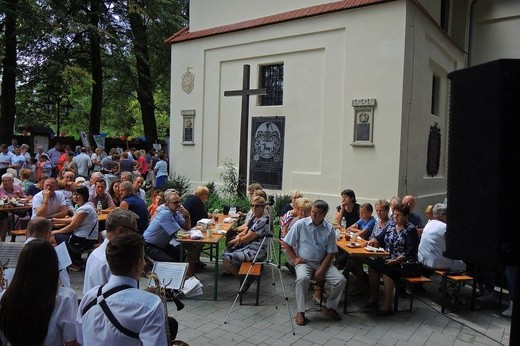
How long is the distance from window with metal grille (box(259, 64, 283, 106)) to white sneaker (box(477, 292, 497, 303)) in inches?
376

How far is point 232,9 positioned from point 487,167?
50.8ft

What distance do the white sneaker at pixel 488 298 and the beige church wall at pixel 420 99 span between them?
564cm

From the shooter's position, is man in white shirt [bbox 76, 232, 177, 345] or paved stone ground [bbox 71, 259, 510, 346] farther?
paved stone ground [bbox 71, 259, 510, 346]

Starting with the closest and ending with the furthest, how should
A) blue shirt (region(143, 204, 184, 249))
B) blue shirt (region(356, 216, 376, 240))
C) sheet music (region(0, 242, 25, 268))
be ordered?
sheet music (region(0, 242, 25, 268))
blue shirt (region(143, 204, 184, 249))
blue shirt (region(356, 216, 376, 240))

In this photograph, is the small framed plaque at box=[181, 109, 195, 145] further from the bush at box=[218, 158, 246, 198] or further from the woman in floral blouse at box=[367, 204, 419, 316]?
the woman in floral blouse at box=[367, 204, 419, 316]

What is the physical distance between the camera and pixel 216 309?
20.7 feet

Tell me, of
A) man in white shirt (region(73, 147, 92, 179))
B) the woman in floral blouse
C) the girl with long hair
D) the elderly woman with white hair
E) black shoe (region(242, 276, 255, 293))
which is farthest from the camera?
man in white shirt (region(73, 147, 92, 179))

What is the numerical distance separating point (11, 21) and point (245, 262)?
18660 mm

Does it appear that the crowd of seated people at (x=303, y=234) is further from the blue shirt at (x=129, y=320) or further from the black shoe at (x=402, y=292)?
the blue shirt at (x=129, y=320)

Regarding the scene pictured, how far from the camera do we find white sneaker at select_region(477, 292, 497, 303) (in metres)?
6.94

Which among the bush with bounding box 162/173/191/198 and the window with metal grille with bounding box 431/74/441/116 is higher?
the window with metal grille with bounding box 431/74/441/116

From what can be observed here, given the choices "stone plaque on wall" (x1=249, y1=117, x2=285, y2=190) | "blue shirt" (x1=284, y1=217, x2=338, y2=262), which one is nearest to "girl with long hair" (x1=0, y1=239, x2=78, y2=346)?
"blue shirt" (x1=284, y1=217, x2=338, y2=262)

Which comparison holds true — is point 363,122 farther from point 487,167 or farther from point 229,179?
point 487,167

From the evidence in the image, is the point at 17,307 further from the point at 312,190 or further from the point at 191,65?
the point at 191,65
